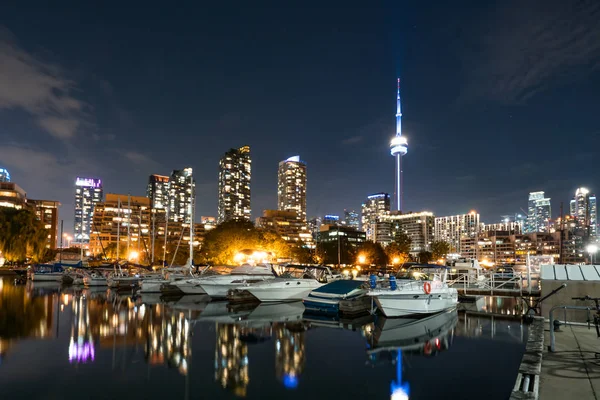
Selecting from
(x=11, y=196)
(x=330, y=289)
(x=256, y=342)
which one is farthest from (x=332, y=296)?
(x=11, y=196)

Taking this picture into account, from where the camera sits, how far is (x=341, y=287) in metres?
27.9

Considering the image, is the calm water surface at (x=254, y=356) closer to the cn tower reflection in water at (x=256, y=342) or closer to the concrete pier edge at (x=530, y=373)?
the cn tower reflection in water at (x=256, y=342)

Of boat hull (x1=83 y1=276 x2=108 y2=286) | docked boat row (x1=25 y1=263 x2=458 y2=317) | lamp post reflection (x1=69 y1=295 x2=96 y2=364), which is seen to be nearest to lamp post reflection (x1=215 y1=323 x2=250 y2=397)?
lamp post reflection (x1=69 y1=295 x2=96 y2=364)

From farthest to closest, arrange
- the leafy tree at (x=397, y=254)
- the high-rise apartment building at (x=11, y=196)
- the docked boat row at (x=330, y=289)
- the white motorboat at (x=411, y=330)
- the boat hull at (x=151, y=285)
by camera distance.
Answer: the high-rise apartment building at (x=11, y=196) < the leafy tree at (x=397, y=254) < the boat hull at (x=151, y=285) < the docked boat row at (x=330, y=289) < the white motorboat at (x=411, y=330)

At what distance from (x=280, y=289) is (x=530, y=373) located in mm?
22688

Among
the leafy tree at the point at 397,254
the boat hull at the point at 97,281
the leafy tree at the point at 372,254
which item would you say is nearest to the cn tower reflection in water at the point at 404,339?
the boat hull at the point at 97,281

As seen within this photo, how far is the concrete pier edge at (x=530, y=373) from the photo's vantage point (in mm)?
8799

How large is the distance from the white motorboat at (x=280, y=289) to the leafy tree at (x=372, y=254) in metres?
93.2

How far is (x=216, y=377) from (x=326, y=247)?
133233 mm

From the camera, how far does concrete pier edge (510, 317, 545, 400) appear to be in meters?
8.80

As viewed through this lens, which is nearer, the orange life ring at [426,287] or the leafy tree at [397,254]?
the orange life ring at [426,287]

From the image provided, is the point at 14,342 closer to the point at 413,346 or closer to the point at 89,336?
the point at 89,336

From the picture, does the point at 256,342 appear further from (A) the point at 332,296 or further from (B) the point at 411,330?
(A) the point at 332,296

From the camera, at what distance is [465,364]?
555 inches
